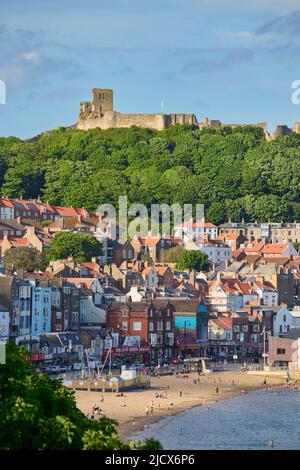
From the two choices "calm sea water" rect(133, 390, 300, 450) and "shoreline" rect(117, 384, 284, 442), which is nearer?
"calm sea water" rect(133, 390, 300, 450)

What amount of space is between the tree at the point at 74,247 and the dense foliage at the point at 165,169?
905 inches

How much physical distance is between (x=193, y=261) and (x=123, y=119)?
48733 millimetres

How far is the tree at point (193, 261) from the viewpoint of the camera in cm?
8162

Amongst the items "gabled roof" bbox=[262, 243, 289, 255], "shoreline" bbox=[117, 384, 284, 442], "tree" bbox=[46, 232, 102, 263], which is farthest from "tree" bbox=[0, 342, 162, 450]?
"gabled roof" bbox=[262, 243, 289, 255]

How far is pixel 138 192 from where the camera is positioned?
10381 centimetres

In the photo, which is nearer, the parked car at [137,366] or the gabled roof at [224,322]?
the parked car at [137,366]

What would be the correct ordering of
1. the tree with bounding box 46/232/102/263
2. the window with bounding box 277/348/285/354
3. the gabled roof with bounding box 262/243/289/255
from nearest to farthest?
the window with bounding box 277/348/285/354 → the tree with bounding box 46/232/102/263 → the gabled roof with bounding box 262/243/289/255

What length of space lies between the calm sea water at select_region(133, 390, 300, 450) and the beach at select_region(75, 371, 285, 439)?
60 cm

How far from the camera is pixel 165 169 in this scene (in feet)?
373

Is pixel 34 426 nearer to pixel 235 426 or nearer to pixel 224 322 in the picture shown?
pixel 235 426

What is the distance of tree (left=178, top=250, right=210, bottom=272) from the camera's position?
268ft

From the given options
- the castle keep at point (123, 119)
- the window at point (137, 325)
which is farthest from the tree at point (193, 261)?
the castle keep at point (123, 119)

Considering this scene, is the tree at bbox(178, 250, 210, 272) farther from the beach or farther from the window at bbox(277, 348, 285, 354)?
the beach

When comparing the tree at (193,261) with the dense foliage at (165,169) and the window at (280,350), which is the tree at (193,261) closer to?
the dense foliage at (165,169)
